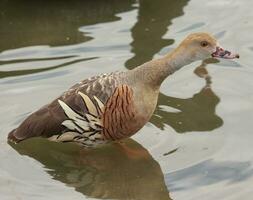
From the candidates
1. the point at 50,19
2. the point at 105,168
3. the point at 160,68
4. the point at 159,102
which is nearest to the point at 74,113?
the point at 105,168

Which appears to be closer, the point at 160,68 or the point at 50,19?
the point at 160,68

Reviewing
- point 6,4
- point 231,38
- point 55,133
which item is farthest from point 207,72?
point 6,4

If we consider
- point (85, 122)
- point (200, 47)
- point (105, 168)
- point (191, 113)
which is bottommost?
point (105, 168)

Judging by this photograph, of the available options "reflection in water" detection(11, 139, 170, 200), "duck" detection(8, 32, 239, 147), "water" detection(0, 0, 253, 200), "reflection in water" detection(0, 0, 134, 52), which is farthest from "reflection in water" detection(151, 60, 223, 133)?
"reflection in water" detection(0, 0, 134, 52)

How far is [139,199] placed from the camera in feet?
20.3

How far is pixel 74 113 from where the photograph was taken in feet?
21.4

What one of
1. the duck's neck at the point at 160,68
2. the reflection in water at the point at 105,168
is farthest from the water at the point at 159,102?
the duck's neck at the point at 160,68

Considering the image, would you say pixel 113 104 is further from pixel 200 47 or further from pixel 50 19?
pixel 50 19

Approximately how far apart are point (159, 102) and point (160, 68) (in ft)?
4.04

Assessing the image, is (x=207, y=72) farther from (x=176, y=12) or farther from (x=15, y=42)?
(x=15, y=42)

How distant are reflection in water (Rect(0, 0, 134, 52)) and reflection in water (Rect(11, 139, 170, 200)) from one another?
2370 millimetres

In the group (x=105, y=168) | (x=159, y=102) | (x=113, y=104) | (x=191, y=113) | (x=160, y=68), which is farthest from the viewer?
(x=159, y=102)

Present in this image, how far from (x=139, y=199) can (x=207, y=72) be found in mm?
2662

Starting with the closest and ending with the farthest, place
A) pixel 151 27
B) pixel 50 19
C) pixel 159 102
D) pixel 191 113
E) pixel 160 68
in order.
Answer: pixel 160 68, pixel 191 113, pixel 159 102, pixel 151 27, pixel 50 19
